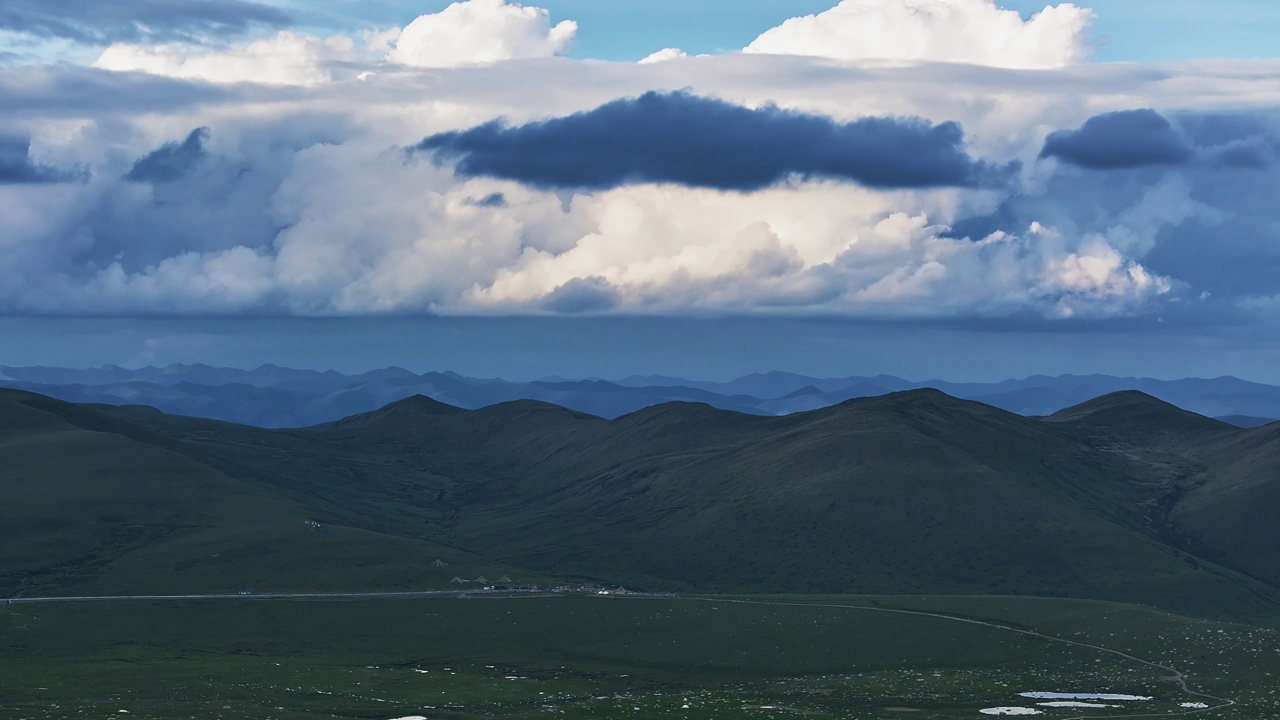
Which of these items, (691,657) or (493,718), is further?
(691,657)

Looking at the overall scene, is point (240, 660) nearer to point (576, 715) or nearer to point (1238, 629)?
point (576, 715)

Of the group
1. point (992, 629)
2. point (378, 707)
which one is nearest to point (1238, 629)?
point (992, 629)

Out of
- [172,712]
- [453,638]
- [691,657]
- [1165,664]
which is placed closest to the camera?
[172,712]

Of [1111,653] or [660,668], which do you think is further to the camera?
[660,668]

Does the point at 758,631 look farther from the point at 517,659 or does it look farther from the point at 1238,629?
the point at 1238,629

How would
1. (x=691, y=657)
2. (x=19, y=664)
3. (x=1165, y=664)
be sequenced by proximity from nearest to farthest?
1. (x=1165, y=664)
2. (x=19, y=664)
3. (x=691, y=657)

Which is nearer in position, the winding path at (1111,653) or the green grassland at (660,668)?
the winding path at (1111,653)

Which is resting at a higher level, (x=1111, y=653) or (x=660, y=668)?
(x=1111, y=653)

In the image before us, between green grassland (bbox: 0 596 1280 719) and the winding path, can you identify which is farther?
green grassland (bbox: 0 596 1280 719)
